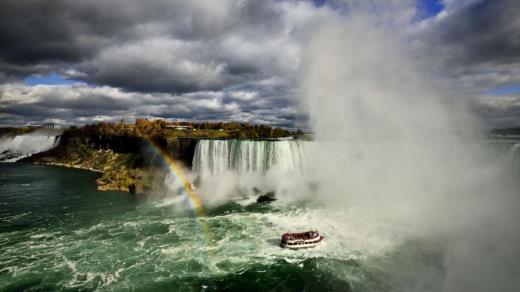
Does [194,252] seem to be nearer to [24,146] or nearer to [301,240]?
[301,240]

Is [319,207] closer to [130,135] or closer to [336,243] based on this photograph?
[336,243]

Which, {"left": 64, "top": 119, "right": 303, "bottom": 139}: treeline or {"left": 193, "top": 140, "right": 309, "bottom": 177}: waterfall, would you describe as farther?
{"left": 64, "top": 119, "right": 303, "bottom": 139}: treeline

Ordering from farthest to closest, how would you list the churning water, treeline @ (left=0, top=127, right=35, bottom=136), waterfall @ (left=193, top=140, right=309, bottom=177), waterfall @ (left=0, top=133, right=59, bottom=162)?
1. treeline @ (left=0, top=127, right=35, bottom=136)
2. waterfall @ (left=0, top=133, right=59, bottom=162)
3. waterfall @ (left=193, top=140, right=309, bottom=177)
4. the churning water

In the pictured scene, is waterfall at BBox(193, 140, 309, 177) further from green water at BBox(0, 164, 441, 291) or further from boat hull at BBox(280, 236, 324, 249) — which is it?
boat hull at BBox(280, 236, 324, 249)

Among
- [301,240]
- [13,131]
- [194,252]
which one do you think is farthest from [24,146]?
[301,240]

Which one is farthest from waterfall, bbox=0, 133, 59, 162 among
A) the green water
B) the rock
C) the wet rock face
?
the rock

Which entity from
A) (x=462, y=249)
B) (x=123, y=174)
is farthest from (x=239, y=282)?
(x=123, y=174)
